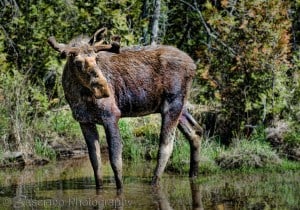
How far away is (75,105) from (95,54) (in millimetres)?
963

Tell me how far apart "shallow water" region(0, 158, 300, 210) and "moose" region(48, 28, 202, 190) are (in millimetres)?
479

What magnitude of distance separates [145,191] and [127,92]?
1788mm

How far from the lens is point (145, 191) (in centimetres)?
1110

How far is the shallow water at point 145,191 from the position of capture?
9.93 metres

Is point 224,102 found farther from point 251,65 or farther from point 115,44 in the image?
point 115,44

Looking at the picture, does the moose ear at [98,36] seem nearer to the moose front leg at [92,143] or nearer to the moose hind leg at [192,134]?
the moose front leg at [92,143]

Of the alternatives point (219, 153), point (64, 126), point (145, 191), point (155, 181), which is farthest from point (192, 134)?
point (64, 126)

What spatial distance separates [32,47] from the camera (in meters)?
18.0

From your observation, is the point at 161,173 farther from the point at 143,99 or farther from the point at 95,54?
the point at 95,54

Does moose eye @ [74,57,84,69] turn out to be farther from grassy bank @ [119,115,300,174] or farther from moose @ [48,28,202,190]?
grassy bank @ [119,115,300,174]

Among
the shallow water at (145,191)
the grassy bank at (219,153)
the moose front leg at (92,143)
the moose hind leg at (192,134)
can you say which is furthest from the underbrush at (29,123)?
the moose hind leg at (192,134)

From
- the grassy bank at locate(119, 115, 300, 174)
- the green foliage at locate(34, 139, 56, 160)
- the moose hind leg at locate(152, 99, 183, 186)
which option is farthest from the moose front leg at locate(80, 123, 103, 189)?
the green foliage at locate(34, 139, 56, 160)

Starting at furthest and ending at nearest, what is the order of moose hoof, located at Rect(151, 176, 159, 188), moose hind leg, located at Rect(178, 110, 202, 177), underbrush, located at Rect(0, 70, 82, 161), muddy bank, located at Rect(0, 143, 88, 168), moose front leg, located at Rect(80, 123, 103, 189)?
underbrush, located at Rect(0, 70, 82, 161) → muddy bank, located at Rect(0, 143, 88, 168) → moose hind leg, located at Rect(178, 110, 202, 177) → moose front leg, located at Rect(80, 123, 103, 189) → moose hoof, located at Rect(151, 176, 159, 188)

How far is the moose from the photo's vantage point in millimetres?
11469
